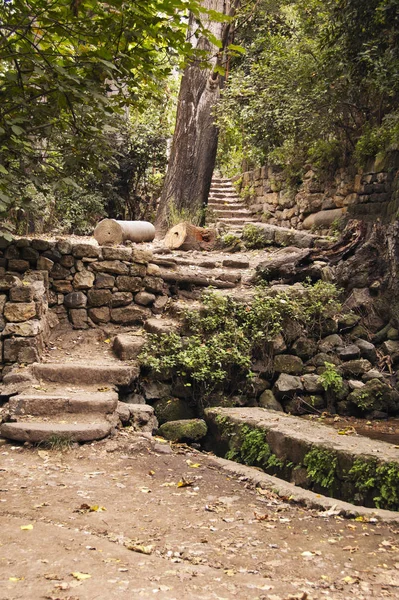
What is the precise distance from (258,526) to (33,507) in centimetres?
147

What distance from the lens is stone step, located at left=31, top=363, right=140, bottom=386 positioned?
20.8ft

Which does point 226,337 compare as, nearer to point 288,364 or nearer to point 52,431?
point 288,364

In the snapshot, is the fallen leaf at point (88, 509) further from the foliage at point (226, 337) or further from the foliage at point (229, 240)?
the foliage at point (229, 240)

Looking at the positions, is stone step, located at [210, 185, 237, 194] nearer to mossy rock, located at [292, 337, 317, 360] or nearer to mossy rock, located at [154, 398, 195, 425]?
mossy rock, located at [292, 337, 317, 360]

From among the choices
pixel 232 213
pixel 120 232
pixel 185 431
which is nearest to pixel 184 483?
pixel 185 431

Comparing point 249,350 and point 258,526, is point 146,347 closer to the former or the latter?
point 249,350

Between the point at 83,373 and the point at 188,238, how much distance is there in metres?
4.50

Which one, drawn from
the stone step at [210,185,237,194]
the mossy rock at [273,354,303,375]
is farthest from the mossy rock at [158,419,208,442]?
the stone step at [210,185,237,194]

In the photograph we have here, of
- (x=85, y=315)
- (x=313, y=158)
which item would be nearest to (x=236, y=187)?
(x=313, y=158)

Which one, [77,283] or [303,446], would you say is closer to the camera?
[303,446]

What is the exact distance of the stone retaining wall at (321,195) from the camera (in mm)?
9906

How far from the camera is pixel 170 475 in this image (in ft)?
15.6

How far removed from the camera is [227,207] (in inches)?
584

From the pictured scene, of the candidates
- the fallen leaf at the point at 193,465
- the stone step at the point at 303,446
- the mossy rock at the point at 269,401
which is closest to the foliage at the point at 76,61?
the fallen leaf at the point at 193,465
